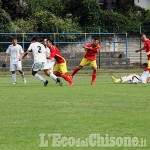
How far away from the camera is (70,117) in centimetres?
1350

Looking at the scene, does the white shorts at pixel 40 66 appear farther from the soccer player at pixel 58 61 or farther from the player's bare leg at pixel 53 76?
the soccer player at pixel 58 61

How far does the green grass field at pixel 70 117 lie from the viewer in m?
11.0

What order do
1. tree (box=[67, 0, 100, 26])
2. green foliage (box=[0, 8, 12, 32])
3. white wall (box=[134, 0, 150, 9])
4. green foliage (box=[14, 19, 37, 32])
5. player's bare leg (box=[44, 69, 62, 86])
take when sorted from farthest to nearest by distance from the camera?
1. white wall (box=[134, 0, 150, 9])
2. tree (box=[67, 0, 100, 26])
3. green foliage (box=[0, 8, 12, 32])
4. green foliage (box=[14, 19, 37, 32])
5. player's bare leg (box=[44, 69, 62, 86])

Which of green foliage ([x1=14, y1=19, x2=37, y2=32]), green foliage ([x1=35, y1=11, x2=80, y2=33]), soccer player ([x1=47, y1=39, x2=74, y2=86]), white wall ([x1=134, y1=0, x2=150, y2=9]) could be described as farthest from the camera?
white wall ([x1=134, y1=0, x2=150, y2=9])

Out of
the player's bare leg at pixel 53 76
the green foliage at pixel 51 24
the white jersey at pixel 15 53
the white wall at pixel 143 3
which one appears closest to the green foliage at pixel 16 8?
the green foliage at pixel 51 24

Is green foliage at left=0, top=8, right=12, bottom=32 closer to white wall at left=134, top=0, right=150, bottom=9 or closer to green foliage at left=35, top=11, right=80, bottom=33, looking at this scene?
green foliage at left=35, top=11, right=80, bottom=33

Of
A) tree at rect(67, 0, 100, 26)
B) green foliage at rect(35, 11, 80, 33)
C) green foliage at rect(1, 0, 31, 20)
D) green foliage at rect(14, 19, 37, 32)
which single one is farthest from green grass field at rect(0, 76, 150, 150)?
tree at rect(67, 0, 100, 26)

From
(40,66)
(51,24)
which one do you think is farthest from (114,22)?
(40,66)

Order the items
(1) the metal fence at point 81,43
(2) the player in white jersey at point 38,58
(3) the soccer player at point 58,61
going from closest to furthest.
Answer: (2) the player in white jersey at point 38,58 → (3) the soccer player at point 58,61 → (1) the metal fence at point 81,43

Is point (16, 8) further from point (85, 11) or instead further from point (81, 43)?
point (81, 43)

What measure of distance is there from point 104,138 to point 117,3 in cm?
4780

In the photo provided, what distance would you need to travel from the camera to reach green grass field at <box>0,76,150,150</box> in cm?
1098

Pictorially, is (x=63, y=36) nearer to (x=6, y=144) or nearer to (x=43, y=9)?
(x=43, y=9)

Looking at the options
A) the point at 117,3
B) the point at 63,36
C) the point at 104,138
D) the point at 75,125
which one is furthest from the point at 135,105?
the point at 117,3
